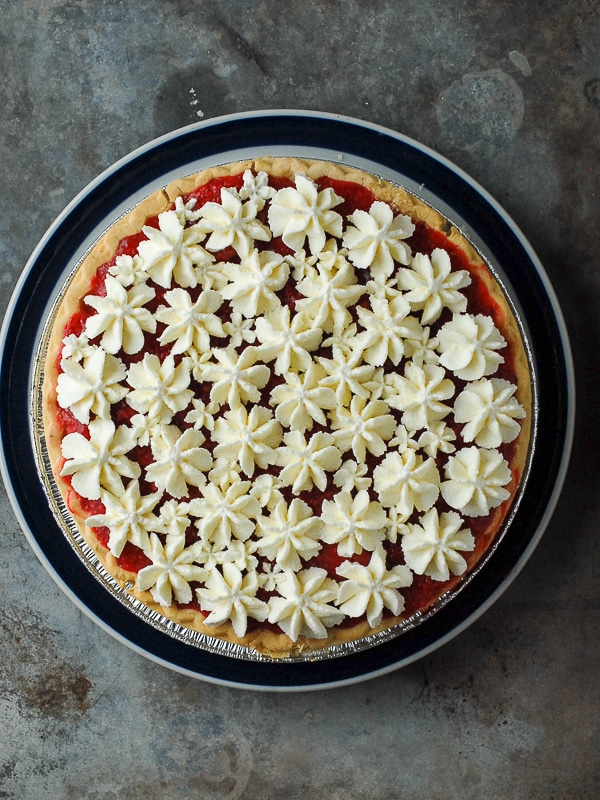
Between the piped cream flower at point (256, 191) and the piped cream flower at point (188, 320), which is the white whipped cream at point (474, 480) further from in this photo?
the piped cream flower at point (256, 191)

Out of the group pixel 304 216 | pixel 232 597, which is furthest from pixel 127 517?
pixel 304 216

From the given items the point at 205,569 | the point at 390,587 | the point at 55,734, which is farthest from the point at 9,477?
the point at 390,587

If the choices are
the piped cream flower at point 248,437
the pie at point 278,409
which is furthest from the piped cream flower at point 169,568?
the piped cream flower at point 248,437

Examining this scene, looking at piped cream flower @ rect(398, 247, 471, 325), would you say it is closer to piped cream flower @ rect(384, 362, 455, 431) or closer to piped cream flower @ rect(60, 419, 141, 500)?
piped cream flower @ rect(384, 362, 455, 431)

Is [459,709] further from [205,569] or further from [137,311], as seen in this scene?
[137,311]

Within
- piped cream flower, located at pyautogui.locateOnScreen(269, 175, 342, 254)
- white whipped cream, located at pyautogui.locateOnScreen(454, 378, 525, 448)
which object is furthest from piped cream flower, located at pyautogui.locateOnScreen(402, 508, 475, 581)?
piped cream flower, located at pyautogui.locateOnScreen(269, 175, 342, 254)

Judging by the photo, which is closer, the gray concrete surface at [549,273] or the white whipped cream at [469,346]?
the white whipped cream at [469,346]
